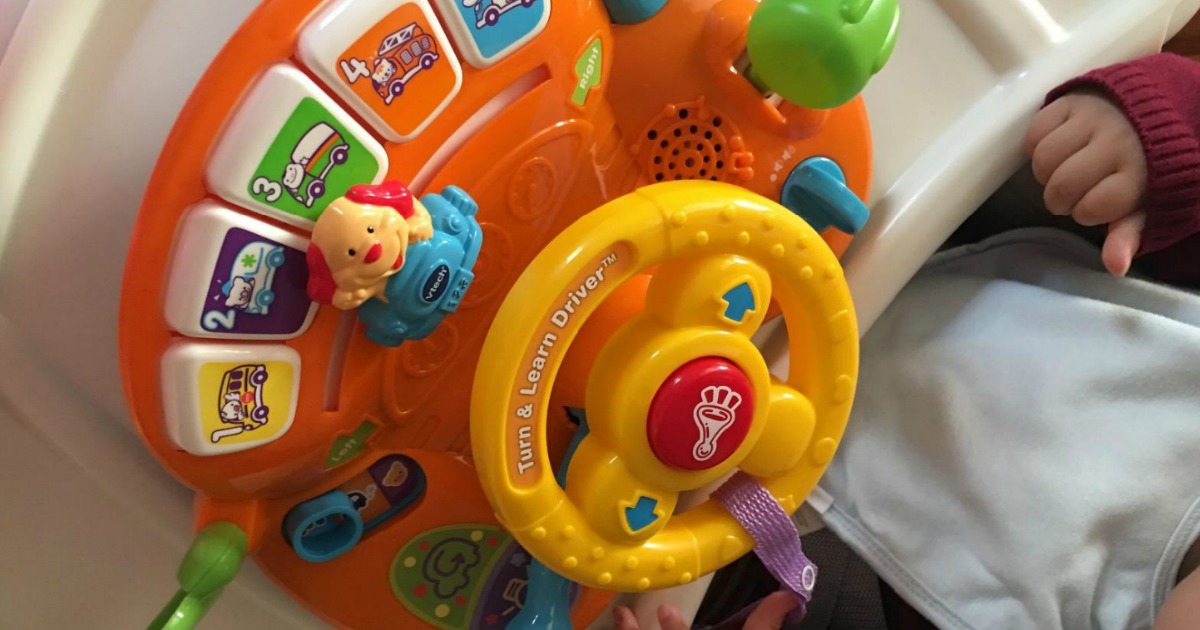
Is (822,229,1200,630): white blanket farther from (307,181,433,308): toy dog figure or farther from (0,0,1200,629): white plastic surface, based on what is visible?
(307,181,433,308): toy dog figure

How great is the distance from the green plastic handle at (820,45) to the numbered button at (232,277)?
21 centimetres

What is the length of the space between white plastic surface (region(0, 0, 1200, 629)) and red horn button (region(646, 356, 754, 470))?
0.56 feet

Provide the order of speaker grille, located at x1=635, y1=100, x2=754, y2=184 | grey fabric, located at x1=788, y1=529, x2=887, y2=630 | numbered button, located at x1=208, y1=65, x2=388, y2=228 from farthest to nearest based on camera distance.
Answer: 1. grey fabric, located at x1=788, y1=529, x2=887, y2=630
2. speaker grille, located at x1=635, y1=100, x2=754, y2=184
3. numbered button, located at x1=208, y1=65, x2=388, y2=228

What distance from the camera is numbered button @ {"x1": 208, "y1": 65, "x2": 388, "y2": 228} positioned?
10.4 inches

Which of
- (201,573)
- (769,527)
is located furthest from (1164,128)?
(201,573)

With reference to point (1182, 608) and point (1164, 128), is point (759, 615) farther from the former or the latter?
point (1164, 128)

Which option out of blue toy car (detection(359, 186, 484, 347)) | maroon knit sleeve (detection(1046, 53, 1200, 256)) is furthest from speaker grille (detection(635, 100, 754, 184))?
maroon knit sleeve (detection(1046, 53, 1200, 256))

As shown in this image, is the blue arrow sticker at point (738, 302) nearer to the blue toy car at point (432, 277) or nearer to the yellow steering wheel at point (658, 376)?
the yellow steering wheel at point (658, 376)

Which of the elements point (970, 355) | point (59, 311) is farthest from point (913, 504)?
point (59, 311)

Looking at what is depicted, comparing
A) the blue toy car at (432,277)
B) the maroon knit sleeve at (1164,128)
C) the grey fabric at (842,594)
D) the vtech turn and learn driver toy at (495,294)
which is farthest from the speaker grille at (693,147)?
the grey fabric at (842,594)

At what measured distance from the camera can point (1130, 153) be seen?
0.44 metres

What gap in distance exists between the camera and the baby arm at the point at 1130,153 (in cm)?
43

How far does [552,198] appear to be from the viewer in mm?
363

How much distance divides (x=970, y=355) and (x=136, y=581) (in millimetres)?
480
